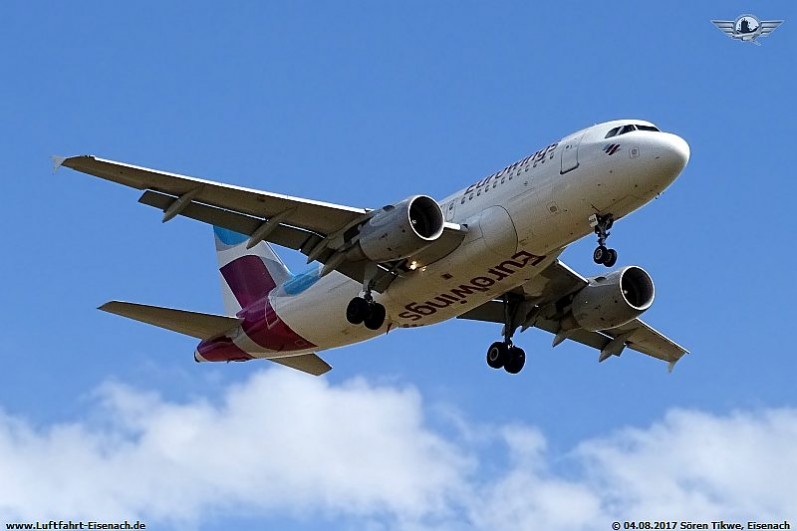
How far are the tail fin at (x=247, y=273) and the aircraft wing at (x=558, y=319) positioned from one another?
6040 mm

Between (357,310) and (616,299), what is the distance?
771cm

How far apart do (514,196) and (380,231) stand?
135 inches

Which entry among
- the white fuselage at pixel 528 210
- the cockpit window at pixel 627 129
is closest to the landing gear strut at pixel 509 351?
the white fuselage at pixel 528 210

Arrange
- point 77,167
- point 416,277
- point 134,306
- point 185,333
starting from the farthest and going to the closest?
1. point 185,333
2. point 134,306
3. point 416,277
4. point 77,167

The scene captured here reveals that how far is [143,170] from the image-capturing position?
119ft

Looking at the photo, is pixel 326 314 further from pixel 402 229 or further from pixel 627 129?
pixel 627 129

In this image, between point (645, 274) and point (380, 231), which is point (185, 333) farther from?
point (645, 274)

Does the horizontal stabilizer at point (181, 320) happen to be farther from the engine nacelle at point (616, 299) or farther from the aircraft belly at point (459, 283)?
the engine nacelle at point (616, 299)

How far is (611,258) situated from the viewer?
3622 cm

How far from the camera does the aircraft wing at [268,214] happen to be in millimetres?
36781

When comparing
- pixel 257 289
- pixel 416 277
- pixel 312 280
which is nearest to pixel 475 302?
pixel 416 277

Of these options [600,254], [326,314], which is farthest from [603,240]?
[326,314]

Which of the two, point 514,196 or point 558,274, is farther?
point 558,274

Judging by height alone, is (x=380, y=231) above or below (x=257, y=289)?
below
